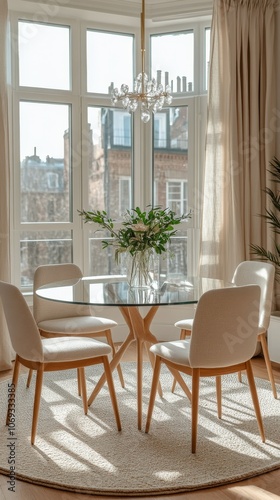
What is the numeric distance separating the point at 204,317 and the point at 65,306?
5.20ft

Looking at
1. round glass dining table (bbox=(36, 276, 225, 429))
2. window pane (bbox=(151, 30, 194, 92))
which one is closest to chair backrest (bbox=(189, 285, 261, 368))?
round glass dining table (bbox=(36, 276, 225, 429))

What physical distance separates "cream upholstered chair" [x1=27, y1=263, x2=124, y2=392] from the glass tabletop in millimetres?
263

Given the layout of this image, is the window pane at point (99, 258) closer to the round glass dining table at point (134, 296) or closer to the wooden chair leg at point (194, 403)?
the round glass dining table at point (134, 296)

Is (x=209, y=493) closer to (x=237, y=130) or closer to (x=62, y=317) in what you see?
(x=62, y=317)

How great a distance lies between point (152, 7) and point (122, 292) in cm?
313

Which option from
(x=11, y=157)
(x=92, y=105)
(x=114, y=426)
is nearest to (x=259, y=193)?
(x=92, y=105)

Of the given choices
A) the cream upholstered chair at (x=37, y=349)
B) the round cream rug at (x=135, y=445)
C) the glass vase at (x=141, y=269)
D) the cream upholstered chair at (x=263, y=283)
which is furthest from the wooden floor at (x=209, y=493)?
the glass vase at (x=141, y=269)

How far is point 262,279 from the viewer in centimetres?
394

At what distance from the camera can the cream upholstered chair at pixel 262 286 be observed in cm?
383

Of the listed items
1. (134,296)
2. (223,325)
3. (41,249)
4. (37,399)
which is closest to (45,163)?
(41,249)

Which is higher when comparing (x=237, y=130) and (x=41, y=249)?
(x=237, y=130)

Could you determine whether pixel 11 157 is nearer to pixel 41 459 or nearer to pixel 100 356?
pixel 100 356

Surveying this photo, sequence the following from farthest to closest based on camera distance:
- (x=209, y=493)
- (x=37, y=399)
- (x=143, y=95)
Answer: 1. (x=143, y=95)
2. (x=37, y=399)
3. (x=209, y=493)

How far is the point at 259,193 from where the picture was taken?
202 inches
